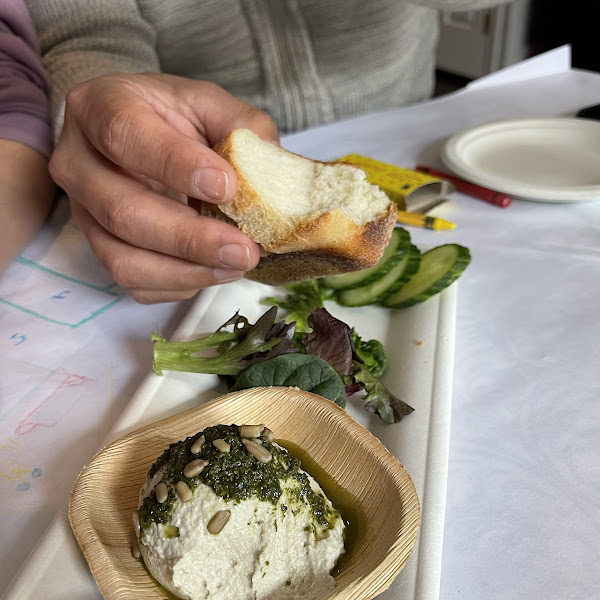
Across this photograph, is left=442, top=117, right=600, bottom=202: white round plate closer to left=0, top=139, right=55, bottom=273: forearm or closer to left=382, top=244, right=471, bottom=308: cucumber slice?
left=382, top=244, right=471, bottom=308: cucumber slice

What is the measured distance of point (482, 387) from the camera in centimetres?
111

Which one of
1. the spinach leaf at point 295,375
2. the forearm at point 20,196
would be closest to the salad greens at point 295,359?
the spinach leaf at point 295,375

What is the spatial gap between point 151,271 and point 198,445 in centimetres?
48

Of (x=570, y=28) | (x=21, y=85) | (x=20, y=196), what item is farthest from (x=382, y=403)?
(x=570, y=28)

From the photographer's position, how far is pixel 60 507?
0.88 meters

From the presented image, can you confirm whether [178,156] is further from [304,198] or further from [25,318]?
[25,318]

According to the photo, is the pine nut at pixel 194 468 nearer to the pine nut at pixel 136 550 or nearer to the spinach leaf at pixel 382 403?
the pine nut at pixel 136 550

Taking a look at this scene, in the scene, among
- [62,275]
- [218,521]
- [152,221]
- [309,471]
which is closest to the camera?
[218,521]

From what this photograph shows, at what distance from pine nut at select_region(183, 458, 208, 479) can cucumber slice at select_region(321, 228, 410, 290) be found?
588 mm

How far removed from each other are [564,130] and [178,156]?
1346 millimetres

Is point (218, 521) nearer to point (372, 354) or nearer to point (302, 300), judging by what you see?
point (372, 354)

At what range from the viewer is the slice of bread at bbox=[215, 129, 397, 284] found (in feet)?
3.55

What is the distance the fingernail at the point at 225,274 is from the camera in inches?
45.3

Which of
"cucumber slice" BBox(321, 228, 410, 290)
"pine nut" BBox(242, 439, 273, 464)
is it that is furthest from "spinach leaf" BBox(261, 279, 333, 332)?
"pine nut" BBox(242, 439, 273, 464)
